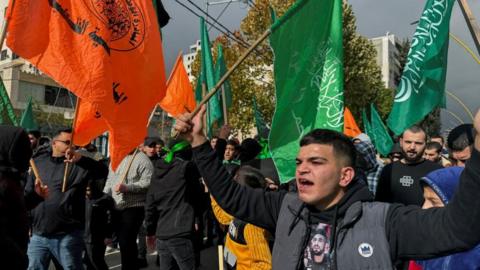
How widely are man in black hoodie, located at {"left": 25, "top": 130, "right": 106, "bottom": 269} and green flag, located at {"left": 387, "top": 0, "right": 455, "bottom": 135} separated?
314 cm

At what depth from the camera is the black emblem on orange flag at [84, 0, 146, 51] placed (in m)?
3.87

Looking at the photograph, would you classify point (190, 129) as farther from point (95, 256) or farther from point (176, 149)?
point (95, 256)

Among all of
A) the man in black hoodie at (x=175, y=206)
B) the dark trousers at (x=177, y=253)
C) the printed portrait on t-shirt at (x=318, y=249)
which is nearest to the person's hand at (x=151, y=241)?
the man in black hoodie at (x=175, y=206)

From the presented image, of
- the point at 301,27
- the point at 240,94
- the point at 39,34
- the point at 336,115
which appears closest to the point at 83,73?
the point at 39,34

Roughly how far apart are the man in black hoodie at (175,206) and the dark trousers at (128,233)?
2.33ft

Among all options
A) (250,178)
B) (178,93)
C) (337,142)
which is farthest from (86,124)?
(178,93)

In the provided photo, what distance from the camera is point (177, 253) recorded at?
5090 mm

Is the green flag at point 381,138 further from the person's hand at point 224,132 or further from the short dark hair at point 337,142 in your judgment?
the short dark hair at point 337,142

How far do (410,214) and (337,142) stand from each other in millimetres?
512

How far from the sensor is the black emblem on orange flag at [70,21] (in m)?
3.75

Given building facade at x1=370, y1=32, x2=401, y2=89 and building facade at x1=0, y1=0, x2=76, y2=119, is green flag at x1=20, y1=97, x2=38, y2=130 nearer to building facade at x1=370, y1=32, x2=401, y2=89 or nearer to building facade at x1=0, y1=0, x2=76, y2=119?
building facade at x1=0, y1=0, x2=76, y2=119

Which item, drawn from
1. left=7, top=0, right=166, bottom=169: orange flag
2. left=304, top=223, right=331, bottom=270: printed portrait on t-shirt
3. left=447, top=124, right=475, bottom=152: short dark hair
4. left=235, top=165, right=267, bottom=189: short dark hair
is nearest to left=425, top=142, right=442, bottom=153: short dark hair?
left=447, top=124, right=475, bottom=152: short dark hair

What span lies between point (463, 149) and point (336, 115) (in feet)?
3.39

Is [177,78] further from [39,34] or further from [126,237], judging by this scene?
[39,34]
